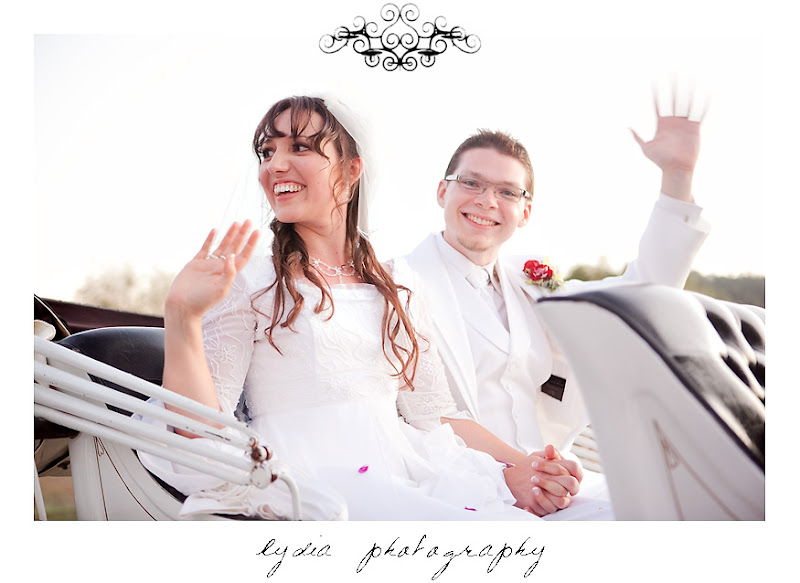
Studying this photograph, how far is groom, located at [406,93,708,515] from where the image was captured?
250cm

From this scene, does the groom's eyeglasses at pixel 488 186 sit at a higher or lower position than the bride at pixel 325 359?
higher

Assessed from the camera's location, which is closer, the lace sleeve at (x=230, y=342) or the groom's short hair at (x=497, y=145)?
the lace sleeve at (x=230, y=342)

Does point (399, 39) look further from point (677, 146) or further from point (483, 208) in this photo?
point (677, 146)

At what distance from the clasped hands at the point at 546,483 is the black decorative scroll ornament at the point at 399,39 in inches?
48.9

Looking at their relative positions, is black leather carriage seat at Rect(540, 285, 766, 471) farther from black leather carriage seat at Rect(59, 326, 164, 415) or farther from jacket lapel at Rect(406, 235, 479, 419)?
black leather carriage seat at Rect(59, 326, 164, 415)

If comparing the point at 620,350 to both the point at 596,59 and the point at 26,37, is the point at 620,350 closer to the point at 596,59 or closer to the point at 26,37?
the point at 596,59

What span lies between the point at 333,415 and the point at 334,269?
1.51 ft

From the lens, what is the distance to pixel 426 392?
7.39ft

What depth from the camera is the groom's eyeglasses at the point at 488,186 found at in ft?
8.82

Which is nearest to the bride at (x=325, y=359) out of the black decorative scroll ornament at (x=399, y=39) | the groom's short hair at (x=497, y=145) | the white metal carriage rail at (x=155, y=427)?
the white metal carriage rail at (x=155, y=427)

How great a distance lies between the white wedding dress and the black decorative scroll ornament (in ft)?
2.35

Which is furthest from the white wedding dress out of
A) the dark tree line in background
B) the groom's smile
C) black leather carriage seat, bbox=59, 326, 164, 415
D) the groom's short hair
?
the dark tree line in background

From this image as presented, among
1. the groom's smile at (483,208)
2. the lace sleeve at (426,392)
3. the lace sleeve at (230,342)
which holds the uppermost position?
the groom's smile at (483,208)

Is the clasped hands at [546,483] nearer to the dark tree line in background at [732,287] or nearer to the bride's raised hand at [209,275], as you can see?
the dark tree line in background at [732,287]
